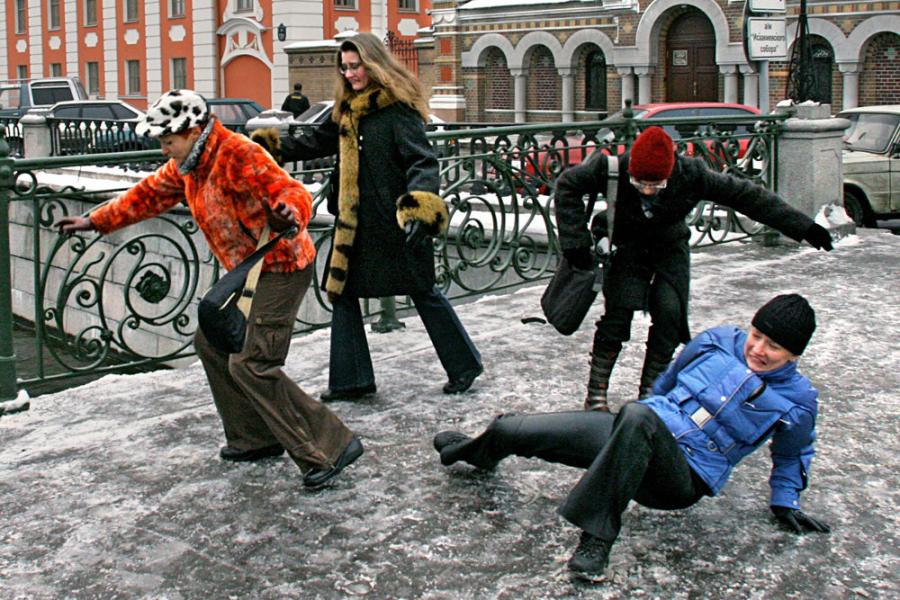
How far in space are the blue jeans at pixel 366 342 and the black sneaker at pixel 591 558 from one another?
2.14 metres

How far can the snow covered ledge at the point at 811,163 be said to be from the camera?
35.4ft

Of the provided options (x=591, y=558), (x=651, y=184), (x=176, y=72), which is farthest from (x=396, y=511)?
(x=176, y=72)

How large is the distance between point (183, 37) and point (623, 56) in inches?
764

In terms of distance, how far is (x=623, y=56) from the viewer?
30281mm

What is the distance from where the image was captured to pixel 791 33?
86.1 ft

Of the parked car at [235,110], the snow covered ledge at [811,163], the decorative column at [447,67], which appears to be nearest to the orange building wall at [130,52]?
the decorative column at [447,67]

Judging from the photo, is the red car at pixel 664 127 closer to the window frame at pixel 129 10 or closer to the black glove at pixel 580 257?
the black glove at pixel 580 257

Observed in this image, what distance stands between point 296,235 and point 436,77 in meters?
31.5

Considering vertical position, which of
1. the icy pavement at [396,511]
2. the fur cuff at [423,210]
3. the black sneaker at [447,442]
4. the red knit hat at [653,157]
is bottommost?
the icy pavement at [396,511]

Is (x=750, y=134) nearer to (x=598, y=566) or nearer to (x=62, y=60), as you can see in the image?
(x=598, y=566)

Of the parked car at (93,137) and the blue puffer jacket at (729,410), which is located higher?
the parked car at (93,137)

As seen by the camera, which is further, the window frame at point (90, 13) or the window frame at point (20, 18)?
the window frame at point (20, 18)

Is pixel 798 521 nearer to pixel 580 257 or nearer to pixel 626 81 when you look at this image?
pixel 580 257

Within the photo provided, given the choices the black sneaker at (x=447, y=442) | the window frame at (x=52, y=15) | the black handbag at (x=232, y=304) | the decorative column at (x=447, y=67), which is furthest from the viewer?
the window frame at (x=52, y=15)
